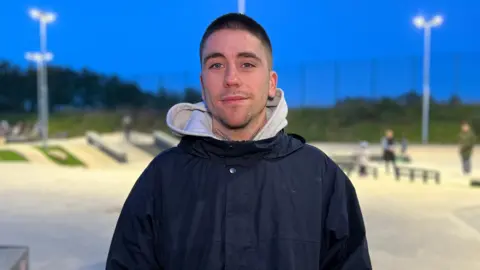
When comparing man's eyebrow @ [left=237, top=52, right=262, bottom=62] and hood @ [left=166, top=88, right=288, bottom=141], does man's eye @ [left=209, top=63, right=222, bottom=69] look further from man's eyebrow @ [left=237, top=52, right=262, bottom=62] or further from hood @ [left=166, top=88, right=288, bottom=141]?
hood @ [left=166, top=88, right=288, bottom=141]

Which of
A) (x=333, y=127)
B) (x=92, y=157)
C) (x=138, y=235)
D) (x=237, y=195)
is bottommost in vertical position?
(x=92, y=157)

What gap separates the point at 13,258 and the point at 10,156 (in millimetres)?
17334

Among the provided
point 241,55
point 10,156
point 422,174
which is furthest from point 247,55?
point 10,156

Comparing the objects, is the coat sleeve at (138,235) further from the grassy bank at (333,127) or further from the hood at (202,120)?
the grassy bank at (333,127)

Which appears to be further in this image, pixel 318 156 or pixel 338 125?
pixel 338 125

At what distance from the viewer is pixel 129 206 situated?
1.72 meters

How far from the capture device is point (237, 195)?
167 cm

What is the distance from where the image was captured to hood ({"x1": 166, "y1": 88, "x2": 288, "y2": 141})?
1.75 meters

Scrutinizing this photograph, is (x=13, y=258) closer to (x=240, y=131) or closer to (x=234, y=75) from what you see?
(x=240, y=131)

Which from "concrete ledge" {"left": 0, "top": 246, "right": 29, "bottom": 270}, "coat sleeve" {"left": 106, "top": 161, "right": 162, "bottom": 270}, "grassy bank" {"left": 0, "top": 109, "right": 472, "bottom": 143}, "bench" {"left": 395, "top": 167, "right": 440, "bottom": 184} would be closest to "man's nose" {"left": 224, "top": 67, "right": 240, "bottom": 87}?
"coat sleeve" {"left": 106, "top": 161, "right": 162, "bottom": 270}

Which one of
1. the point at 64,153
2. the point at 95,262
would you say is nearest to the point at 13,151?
the point at 64,153

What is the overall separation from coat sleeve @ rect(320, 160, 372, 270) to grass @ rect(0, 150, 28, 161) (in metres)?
19.5

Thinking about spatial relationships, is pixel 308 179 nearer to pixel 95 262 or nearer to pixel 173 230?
pixel 173 230

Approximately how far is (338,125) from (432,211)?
3253 centimetres
